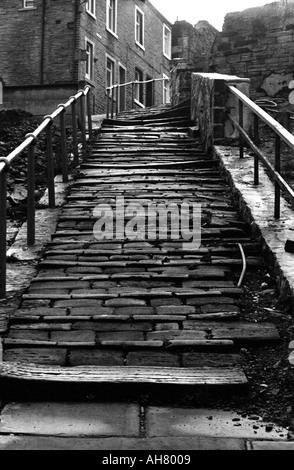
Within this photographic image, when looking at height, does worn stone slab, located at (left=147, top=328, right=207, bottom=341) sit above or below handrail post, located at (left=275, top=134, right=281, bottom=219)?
below

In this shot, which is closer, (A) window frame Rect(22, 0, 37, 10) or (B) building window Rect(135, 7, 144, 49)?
(A) window frame Rect(22, 0, 37, 10)

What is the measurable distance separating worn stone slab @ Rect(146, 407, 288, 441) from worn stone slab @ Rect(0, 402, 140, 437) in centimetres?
9

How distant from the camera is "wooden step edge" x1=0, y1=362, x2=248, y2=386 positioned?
3119 mm

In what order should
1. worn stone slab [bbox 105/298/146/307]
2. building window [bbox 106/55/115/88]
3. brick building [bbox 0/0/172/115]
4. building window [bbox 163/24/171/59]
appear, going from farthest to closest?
building window [bbox 163/24/171/59] < building window [bbox 106/55/115/88] < brick building [bbox 0/0/172/115] < worn stone slab [bbox 105/298/146/307]

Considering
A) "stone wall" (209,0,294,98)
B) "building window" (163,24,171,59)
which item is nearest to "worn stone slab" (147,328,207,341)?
"stone wall" (209,0,294,98)

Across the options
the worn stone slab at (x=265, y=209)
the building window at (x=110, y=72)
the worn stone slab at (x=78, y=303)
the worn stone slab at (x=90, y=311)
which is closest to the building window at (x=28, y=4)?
the building window at (x=110, y=72)

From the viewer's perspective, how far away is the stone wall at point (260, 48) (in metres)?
14.4

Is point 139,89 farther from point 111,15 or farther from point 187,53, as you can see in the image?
point 187,53

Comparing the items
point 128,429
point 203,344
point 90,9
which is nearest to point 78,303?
point 203,344

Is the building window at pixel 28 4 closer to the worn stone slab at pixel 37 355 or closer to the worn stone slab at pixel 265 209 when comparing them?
the worn stone slab at pixel 265 209

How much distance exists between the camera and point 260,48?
14.7 meters

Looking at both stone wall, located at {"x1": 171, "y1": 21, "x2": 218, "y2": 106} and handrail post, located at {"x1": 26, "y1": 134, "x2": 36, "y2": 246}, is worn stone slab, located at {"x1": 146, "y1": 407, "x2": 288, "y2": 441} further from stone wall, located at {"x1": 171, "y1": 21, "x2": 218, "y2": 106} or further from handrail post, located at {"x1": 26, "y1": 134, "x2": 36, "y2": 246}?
stone wall, located at {"x1": 171, "y1": 21, "x2": 218, "y2": 106}

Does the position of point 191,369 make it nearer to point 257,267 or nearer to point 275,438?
point 275,438
